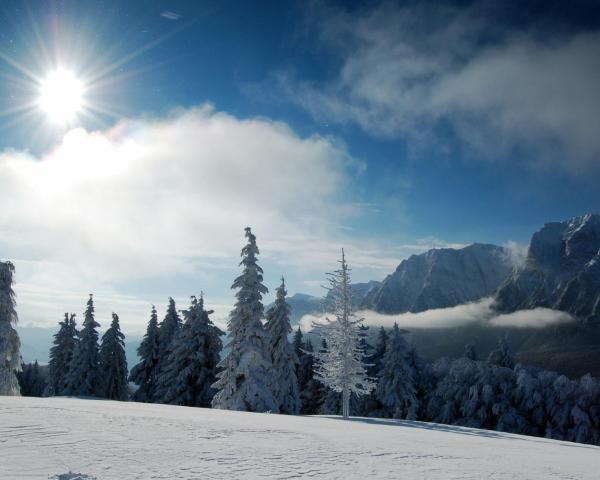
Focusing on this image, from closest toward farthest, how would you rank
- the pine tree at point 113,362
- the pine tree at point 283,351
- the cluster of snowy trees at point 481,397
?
the pine tree at point 283,351
the cluster of snowy trees at point 481,397
the pine tree at point 113,362

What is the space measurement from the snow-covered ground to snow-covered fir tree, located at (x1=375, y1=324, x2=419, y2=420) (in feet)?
121

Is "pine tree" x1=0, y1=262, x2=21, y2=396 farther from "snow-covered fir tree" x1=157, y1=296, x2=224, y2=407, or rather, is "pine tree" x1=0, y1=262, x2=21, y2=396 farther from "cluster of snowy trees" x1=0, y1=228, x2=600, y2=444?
"snow-covered fir tree" x1=157, y1=296, x2=224, y2=407

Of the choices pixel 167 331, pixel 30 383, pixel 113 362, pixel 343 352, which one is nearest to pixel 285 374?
pixel 343 352

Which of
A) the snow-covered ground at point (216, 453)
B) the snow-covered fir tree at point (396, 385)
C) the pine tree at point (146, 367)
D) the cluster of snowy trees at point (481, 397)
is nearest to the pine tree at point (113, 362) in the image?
the pine tree at point (146, 367)

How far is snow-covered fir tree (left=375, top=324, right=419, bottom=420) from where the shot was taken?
48.9 metres

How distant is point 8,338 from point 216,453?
27.5 m

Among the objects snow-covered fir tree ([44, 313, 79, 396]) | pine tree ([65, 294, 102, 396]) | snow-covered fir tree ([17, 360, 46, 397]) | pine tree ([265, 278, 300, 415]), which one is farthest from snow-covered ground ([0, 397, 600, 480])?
snow-covered fir tree ([17, 360, 46, 397])

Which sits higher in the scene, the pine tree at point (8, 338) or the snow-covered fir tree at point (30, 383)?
the pine tree at point (8, 338)

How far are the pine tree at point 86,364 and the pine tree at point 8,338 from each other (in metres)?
18.4

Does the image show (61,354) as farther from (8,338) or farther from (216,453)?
(216,453)

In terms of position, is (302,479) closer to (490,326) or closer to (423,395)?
(423,395)

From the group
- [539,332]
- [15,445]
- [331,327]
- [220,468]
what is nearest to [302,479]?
[220,468]

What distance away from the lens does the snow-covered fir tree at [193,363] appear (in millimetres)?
37469

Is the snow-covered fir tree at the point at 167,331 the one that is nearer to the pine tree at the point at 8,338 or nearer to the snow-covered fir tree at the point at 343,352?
the pine tree at the point at 8,338
